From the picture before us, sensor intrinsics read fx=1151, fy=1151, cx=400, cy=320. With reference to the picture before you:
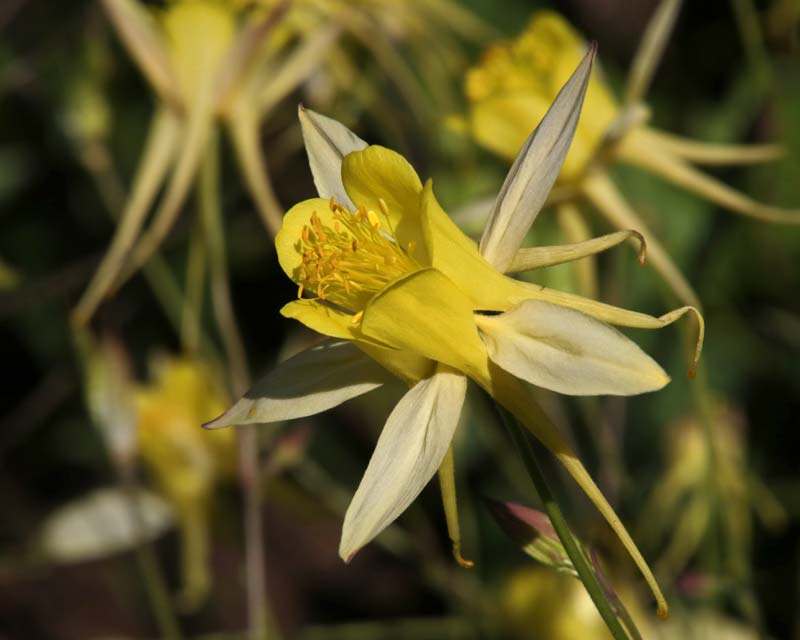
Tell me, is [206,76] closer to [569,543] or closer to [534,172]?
[534,172]

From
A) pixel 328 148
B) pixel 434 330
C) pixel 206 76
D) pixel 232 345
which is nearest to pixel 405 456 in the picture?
pixel 434 330

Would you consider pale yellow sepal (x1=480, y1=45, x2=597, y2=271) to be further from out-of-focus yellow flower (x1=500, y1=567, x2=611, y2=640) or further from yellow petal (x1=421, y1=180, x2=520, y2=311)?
out-of-focus yellow flower (x1=500, y1=567, x2=611, y2=640)

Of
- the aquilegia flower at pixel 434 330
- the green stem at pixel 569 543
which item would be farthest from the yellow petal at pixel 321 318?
the green stem at pixel 569 543

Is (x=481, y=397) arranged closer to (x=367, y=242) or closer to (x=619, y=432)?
Answer: (x=619, y=432)

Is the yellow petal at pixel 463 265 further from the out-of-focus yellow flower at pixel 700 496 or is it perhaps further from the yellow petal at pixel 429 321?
the out-of-focus yellow flower at pixel 700 496

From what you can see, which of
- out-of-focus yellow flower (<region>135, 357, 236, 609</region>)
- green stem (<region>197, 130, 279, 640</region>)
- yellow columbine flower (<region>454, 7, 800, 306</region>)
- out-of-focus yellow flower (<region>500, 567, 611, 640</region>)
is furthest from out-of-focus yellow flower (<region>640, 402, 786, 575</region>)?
out-of-focus yellow flower (<region>135, 357, 236, 609</region>)

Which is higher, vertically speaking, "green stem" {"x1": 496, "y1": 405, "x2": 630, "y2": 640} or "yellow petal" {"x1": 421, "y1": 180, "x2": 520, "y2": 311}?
"yellow petal" {"x1": 421, "y1": 180, "x2": 520, "y2": 311}

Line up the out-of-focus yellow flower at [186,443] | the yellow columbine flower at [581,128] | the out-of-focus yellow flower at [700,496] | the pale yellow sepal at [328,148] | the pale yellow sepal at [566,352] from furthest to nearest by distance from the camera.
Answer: the out-of-focus yellow flower at [186,443]
the out-of-focus yellow flower at [700,496]
the yellow columbine flower at [581,128]
the pale yellow sepal at [328,148]
the pale yellow sepal at [566,352]
